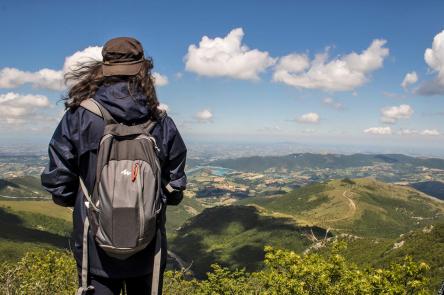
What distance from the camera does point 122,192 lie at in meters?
4.42

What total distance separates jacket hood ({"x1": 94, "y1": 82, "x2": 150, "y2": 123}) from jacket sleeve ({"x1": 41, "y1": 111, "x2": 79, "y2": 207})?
0.47 meters

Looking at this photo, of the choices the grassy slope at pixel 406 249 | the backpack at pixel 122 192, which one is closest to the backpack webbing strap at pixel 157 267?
the backpack at pixel 122 192

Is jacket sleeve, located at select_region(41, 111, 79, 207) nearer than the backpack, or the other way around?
the backpack

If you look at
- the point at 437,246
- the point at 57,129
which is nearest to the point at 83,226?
the point at 57,129

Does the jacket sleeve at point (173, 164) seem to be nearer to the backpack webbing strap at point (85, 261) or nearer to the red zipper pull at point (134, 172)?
the red zipper pull at point (134, 172)

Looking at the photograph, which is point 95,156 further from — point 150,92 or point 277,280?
point 277,280

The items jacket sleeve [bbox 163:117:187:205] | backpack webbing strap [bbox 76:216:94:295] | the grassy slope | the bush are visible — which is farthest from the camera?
the grassy slope

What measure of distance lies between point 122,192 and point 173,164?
42.1 inches

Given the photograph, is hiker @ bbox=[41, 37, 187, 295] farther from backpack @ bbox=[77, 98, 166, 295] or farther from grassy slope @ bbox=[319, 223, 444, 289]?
grassy slope @ bbox=[319, 223, 444, 289]

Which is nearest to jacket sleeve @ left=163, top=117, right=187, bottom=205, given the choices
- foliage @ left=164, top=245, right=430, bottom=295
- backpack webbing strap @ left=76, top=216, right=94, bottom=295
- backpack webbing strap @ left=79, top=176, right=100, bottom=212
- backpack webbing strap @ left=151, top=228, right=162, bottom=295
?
backpack webbing strap @ left=151, top=228, right=162, bottom=295

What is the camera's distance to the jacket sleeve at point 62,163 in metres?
4.70

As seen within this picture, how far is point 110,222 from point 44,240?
21146 centimetres

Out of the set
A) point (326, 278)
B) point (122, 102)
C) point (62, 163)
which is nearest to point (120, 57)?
point (122, 102)

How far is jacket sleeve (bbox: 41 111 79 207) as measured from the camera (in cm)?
470
